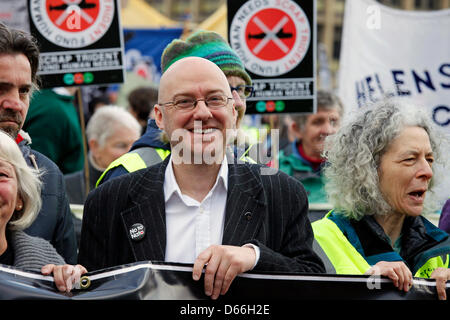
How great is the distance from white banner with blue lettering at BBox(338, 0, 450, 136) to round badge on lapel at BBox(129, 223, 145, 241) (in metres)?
4.57

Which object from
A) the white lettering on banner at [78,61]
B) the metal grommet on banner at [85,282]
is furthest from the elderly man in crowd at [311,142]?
the metal grommet on banner at [85,282]

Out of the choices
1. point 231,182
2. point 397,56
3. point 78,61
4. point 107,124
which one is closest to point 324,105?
point 397,56

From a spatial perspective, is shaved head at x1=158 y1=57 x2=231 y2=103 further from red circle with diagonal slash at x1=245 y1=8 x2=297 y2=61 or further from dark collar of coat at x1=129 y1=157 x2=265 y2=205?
red circle with diagonal slash at x1=245 y1=8 x2=297 y2=61

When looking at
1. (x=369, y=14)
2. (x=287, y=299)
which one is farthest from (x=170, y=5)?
(x=287, y=299)

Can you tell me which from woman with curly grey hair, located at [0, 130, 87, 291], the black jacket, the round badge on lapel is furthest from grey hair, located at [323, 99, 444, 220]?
woman with curly grey hair, located at [0, 130, 87, 291]

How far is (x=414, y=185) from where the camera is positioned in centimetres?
380

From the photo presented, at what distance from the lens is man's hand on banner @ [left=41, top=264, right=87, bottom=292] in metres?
2.74

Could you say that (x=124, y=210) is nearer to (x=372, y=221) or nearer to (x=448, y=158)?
(x=372, y=221)

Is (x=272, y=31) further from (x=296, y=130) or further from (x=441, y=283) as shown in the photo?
(x=441, y=283)

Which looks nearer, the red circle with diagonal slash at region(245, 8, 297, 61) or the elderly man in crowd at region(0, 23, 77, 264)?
the elderly man in crowd at region(0, 23, 77, 264)

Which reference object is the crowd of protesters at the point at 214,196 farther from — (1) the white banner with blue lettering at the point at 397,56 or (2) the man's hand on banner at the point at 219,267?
(1) the white banner with blue lettering at the point at 397,56

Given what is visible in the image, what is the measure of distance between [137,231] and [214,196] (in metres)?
0.34

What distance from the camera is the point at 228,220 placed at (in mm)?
3076

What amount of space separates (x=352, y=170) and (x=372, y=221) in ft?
0.94
